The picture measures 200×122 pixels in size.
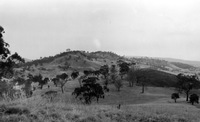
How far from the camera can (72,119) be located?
8219 millimetres

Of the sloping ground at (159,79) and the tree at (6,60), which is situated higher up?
the tree at (6,60)

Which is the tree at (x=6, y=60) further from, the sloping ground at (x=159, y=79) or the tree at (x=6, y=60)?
the sloping ground at (x=159, y=79)

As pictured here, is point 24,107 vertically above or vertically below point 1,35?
below

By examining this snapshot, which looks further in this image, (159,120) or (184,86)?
(184,86)

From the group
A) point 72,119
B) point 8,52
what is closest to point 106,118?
point 72,119

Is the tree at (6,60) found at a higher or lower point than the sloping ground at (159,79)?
higher

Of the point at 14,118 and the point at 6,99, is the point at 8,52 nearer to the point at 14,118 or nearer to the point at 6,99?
the point at 6,99

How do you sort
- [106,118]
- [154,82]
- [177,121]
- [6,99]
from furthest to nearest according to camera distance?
1. [154,82]
2. [6,99]
3. [177,121]
4. [106,118]

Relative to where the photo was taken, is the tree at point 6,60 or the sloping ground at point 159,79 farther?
the sloping ground at point 159,79

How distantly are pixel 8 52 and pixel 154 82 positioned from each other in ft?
438

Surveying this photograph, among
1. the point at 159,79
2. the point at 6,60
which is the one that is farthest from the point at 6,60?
the point at 159,79

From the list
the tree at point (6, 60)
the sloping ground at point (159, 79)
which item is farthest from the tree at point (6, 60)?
the sloping ground at point (159, 79)

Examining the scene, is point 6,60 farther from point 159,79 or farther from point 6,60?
point 159,79

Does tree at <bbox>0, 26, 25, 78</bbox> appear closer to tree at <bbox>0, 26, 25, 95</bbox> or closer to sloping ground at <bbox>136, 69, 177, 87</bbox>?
tree at <bbox>0, 26, 25, 95</bbox>
